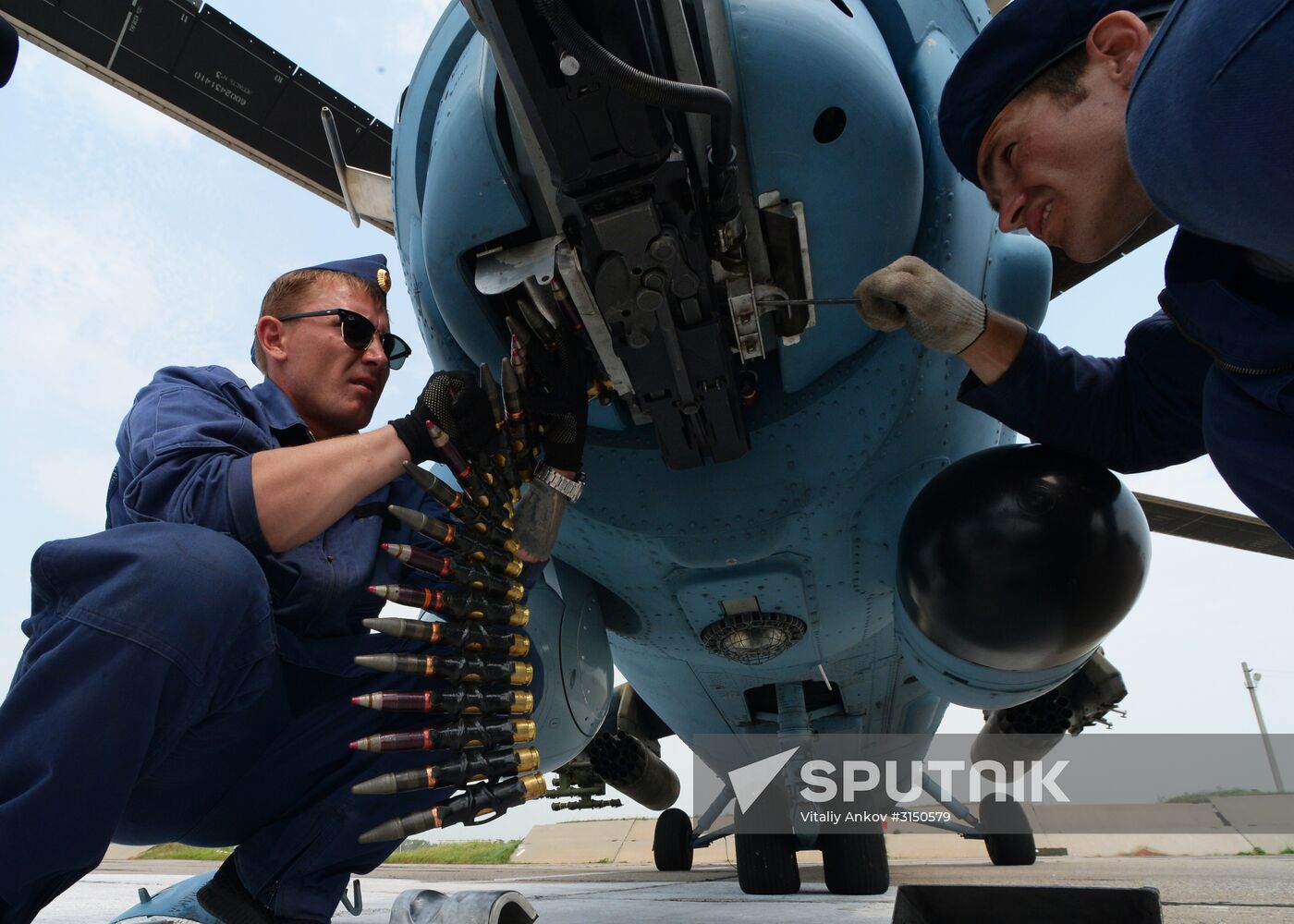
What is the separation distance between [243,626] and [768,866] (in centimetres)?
496

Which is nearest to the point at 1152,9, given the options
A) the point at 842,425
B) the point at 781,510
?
the point at 842,425

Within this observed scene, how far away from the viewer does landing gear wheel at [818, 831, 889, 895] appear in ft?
18.0

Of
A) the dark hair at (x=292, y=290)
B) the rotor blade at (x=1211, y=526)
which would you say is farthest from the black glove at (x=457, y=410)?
the rotor blade at (x=1211, y=526)

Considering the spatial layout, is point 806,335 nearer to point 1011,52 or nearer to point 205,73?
point 1011,52

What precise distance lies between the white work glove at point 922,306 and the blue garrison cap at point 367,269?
1.48m

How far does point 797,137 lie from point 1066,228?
0.64m

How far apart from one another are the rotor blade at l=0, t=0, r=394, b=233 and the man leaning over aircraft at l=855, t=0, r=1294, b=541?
2783 millimetres

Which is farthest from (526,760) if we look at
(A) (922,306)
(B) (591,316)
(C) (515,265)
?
(A) (922,306)

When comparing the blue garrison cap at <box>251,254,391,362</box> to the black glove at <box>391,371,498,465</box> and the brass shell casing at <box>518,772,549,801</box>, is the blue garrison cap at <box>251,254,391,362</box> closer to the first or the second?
the black glove at <box>391,371,498,465</box>

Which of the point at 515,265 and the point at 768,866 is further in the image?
the point at 768,866

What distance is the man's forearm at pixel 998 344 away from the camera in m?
2.25

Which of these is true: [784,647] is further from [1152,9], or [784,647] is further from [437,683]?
[1152,9]

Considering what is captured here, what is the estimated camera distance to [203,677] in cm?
151

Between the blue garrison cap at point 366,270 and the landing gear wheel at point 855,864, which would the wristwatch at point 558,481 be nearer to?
the blue garrison cap at point 366,270
